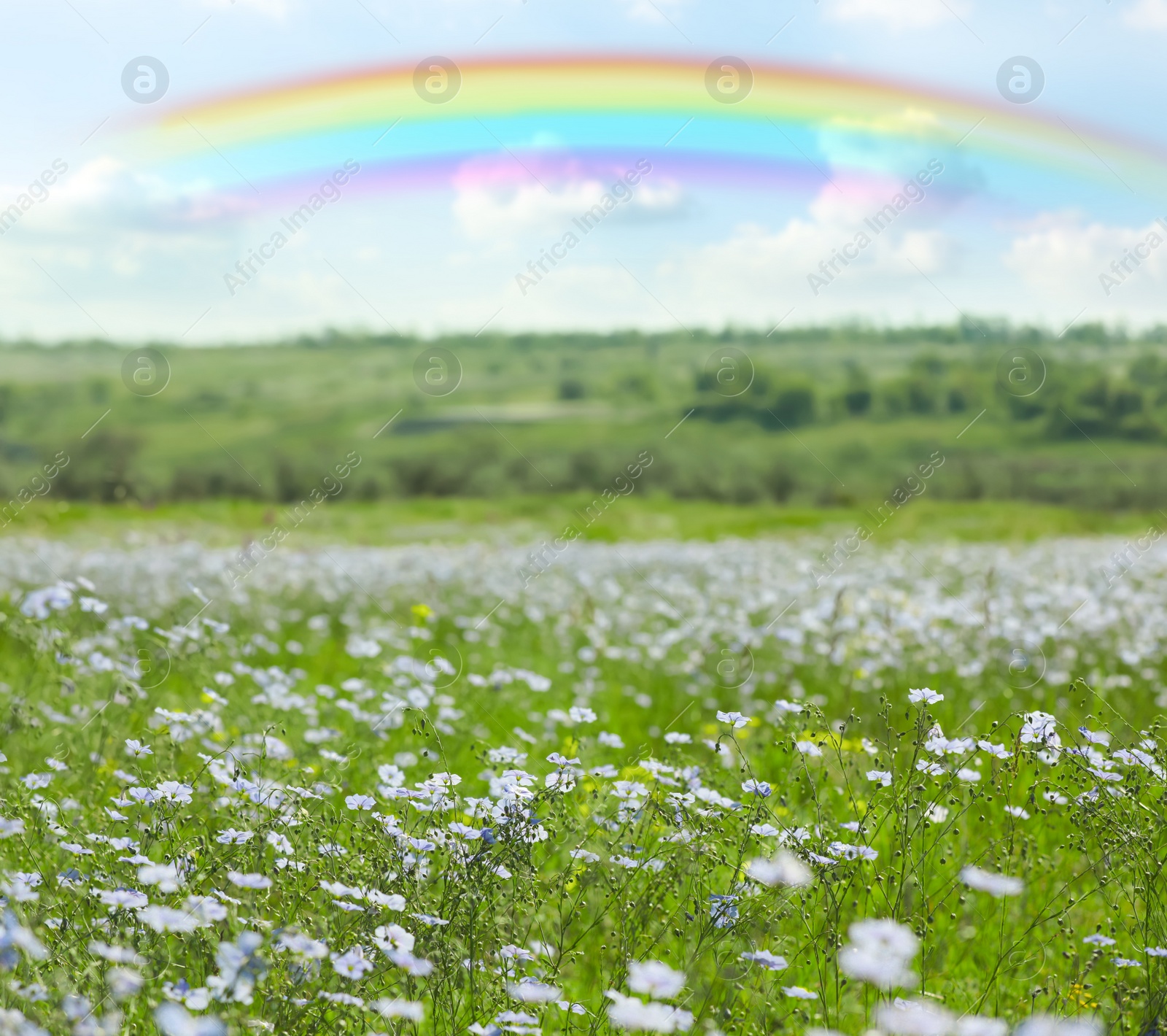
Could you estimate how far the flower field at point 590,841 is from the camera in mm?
2322

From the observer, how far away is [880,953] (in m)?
1.61

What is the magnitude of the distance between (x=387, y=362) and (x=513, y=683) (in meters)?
31.7

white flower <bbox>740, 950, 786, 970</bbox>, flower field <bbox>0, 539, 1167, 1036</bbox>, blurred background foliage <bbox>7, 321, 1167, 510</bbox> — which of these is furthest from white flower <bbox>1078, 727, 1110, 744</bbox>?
blurred background foliage <bbox>7, 321, 1167, 510</bbox>

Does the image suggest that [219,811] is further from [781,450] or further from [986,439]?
[986,439]

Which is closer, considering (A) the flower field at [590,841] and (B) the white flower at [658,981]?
(B) the white flower at [658,981]

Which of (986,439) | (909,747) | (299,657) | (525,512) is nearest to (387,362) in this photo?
(525,512)

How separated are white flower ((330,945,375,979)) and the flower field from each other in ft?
0.05

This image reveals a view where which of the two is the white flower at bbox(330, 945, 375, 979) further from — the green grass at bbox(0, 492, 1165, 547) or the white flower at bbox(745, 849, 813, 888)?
the green grass at bbox(0, 492, 1165, 547)

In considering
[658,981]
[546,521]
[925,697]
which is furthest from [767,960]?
[546,521]

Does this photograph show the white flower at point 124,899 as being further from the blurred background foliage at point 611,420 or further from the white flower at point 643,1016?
the blurred background foliage at point 611,420

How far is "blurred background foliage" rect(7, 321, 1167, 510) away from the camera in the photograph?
2845 centimetres

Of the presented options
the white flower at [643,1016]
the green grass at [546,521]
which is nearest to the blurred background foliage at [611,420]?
the green grass at [546,521]

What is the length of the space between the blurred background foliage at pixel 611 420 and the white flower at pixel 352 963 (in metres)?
23.6

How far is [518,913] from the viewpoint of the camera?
3.48m
